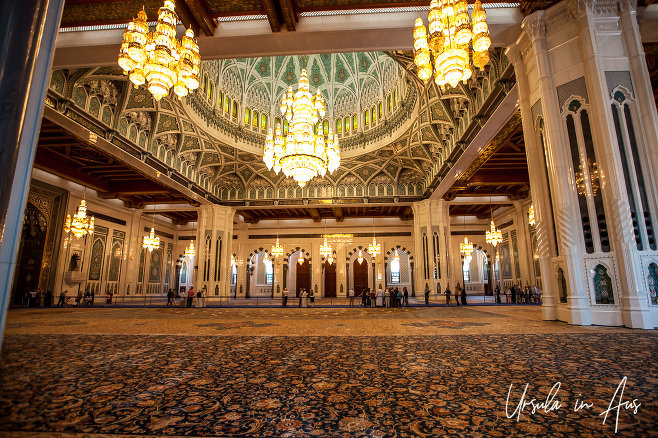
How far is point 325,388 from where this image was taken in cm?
194

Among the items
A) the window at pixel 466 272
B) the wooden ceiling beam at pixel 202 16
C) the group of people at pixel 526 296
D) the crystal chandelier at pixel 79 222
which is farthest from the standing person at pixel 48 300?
the window at pixel 466 272

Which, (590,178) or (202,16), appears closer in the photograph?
(590,178)

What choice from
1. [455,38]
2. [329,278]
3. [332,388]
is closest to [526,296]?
[329,278]

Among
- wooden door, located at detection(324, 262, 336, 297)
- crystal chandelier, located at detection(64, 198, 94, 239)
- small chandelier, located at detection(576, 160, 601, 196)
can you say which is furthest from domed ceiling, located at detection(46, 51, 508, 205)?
wooden door, located at detection(324, 262, 336, 297)

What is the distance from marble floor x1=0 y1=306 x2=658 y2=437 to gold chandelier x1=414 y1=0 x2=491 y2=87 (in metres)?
3.12

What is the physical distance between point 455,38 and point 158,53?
3.65m

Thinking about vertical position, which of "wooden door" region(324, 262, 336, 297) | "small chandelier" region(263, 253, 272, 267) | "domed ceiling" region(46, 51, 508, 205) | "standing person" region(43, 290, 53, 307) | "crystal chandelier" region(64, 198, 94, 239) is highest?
"domed ceiling" region(46, 51, 508, 205)

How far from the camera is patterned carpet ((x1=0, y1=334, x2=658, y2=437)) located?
55.0 inches

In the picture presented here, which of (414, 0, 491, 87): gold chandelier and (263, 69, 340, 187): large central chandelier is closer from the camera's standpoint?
(414, 0, 491, 87): gold chandelier

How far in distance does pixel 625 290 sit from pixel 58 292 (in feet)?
50.6

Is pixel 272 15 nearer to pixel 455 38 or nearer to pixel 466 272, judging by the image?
pixel 455 38

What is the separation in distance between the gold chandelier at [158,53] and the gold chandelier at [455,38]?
3280 millimetres

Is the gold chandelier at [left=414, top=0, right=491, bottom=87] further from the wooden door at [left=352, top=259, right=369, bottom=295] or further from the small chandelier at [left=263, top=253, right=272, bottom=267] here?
the small chandelier at [left=263, top=253, right=272, bottom=267]

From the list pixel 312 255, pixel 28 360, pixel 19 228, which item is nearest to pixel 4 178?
pixel 19 228
